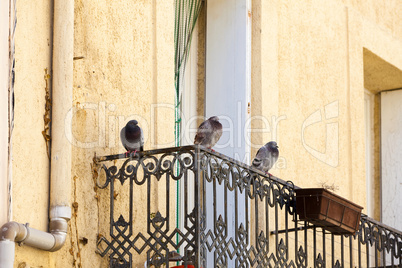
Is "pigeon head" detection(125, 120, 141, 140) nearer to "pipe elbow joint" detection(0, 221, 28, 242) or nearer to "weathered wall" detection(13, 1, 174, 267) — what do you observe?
"weathered wall" detection(13, 1, 174, 267)

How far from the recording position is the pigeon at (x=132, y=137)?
5301 millimetres

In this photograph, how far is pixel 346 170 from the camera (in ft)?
26.7

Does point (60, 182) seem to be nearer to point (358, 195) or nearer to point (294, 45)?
point (294, 45)

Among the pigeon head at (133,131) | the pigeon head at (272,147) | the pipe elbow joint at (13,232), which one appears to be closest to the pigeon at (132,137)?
the pigeon head at (133,131)

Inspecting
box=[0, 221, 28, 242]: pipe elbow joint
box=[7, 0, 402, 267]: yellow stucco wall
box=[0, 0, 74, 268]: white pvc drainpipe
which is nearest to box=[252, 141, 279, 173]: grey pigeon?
box=[7, 0, 402, 267]: yellow stucco wall

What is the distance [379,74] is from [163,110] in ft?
14.0

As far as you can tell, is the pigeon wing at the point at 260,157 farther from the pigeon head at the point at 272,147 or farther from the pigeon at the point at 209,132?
the pigeon at the point at 209,132

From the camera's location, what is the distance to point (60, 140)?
496cm

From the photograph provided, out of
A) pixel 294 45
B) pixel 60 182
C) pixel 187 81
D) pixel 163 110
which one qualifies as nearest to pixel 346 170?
pixel 294 45

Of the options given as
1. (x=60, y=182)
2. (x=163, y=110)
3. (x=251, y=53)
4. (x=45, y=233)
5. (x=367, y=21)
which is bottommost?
(x=45, y=233)

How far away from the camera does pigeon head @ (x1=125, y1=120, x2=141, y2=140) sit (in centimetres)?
530

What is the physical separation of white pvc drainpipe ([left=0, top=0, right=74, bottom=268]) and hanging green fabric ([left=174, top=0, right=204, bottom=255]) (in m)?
1.80

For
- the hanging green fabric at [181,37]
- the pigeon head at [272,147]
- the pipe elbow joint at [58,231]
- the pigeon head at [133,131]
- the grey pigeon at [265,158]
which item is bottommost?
the pipe elbow joint at [58,231]

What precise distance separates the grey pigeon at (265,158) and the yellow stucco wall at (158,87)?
1.67ft
